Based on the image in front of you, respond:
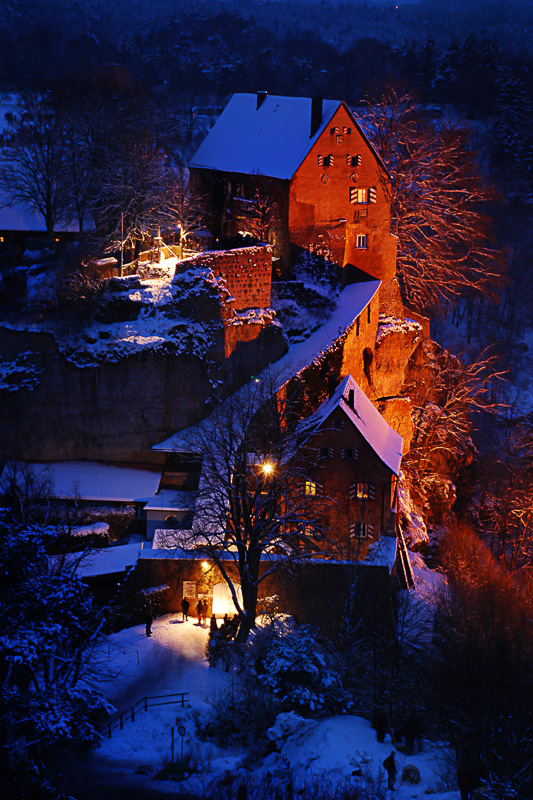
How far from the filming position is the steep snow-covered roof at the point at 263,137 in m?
44.7

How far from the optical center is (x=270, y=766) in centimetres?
2422

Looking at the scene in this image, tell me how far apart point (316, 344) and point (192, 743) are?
1891 cm

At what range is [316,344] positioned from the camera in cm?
4056

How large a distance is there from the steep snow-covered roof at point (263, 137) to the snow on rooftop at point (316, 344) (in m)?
5.92

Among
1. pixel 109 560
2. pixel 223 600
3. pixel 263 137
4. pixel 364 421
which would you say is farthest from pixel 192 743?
pixel 263 137

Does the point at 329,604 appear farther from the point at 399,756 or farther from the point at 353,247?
the point at 353,247

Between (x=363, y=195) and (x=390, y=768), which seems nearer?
(x=390, y=768)

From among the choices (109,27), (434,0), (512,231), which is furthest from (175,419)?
(434,0)

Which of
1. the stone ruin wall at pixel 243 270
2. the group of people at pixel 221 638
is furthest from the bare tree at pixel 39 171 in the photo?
the group of people at pixel 221 638

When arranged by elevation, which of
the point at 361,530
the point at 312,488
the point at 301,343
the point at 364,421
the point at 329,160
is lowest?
the point at 361,530

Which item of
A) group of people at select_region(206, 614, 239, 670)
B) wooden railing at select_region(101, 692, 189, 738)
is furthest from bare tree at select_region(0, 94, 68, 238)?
wooden railing at select_region(101, 692, 189, 738)

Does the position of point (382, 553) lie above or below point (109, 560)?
A: above

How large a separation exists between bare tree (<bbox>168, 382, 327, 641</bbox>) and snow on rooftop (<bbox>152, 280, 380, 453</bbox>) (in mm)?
3179

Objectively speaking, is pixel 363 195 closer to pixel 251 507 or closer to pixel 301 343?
pixel 301 343
